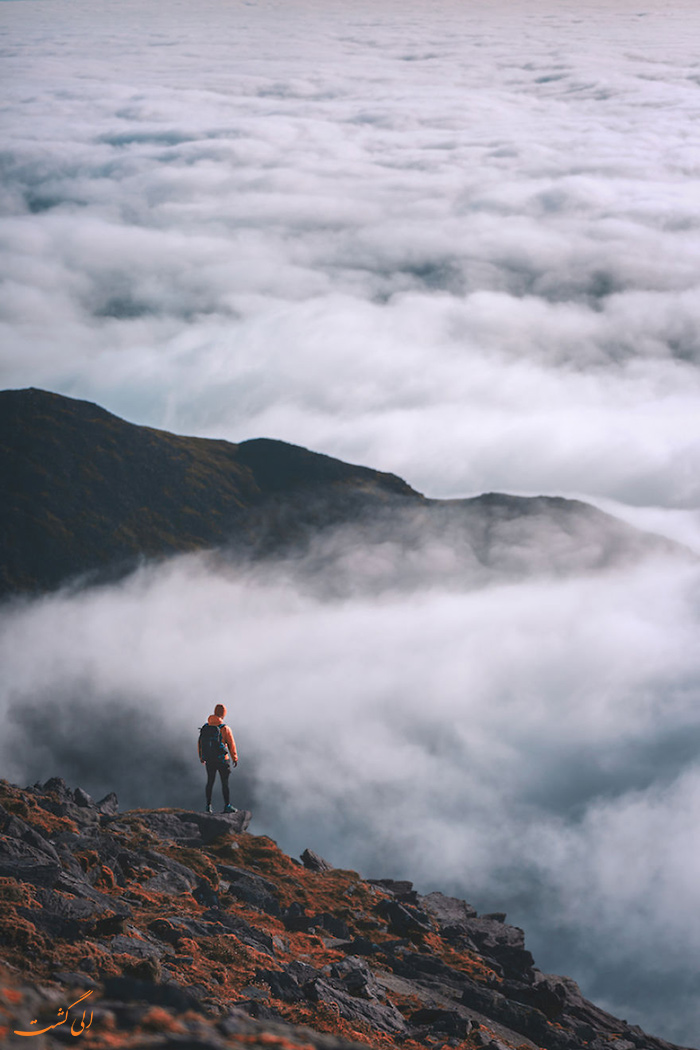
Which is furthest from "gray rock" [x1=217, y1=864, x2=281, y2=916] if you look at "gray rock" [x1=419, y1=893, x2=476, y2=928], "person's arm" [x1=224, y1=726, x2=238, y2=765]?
"gray rock" [x1=419, y1=893, x2=476, y2=928]

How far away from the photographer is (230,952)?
1955cm

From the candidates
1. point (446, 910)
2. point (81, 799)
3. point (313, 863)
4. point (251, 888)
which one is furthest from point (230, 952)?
point (446, 910)

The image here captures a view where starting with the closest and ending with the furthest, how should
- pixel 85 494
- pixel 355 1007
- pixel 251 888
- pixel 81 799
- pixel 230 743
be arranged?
pixel 355 1007 < pixel 251 888 < pixel 81 799 < pixel 230 743 < pixel 85 494

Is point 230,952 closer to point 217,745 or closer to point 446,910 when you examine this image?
point 217,745

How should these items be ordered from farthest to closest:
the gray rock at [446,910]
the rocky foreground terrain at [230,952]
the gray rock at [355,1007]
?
→ 1. the gray rock at [446,910]
2. the gray rock at [355,1007]
3. the rocky foreground terrain at [230,952]

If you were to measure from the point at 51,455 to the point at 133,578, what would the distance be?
32292mm

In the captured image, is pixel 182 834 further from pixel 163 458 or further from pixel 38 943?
pixel 163 458

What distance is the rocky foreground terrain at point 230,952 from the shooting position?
1152 centimetres

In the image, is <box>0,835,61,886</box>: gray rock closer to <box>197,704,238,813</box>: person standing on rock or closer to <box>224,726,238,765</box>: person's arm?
<box>224,726,238,765</box>: person's arm

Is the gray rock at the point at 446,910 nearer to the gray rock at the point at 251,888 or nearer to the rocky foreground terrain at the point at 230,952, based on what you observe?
the rocky foreground terrain at the point at 230,952

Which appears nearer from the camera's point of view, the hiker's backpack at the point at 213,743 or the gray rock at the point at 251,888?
the gray rock at the point at 251,888

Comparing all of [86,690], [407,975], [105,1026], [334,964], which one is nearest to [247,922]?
[334,964]

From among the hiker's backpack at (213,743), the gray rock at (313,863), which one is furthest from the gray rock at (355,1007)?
the gray rock at (313,863)

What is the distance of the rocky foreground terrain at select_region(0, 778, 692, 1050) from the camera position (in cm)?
1152
